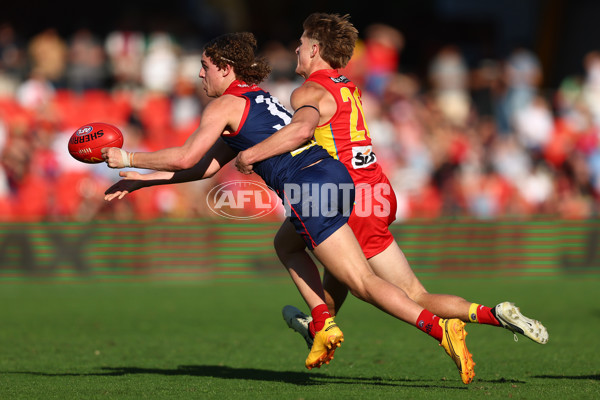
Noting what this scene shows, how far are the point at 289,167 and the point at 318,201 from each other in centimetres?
33

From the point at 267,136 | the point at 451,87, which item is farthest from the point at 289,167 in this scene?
the point at 451,87

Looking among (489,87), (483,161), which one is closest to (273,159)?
(483,161)

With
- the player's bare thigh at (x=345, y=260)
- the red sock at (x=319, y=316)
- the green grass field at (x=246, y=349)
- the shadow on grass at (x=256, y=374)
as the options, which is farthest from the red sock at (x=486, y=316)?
the red sock at (x=319, y=316)

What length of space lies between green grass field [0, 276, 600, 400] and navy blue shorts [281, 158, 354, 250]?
104 cm

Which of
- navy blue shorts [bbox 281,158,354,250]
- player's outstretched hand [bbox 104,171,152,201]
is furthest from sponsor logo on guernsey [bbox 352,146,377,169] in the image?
player's outstretched hand [bbox 104,171,152,201]

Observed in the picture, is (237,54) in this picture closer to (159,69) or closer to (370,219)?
(370,219)

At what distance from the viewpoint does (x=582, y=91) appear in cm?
1730

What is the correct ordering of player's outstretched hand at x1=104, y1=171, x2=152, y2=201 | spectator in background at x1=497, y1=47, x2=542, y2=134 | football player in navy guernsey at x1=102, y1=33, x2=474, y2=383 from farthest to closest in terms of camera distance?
spectator in background at x1=497, y1=47, x2=542, y2=134 < player's outstretched hand at x1=104, y1=171, x2=152, y2=201 < football player in navy guernsey at x1=102, y1=33, x2=474, y2=383

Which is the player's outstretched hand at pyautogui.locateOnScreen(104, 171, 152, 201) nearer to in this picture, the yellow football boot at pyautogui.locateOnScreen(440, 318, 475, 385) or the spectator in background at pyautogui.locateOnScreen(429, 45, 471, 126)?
the yellow football boot at pyautogui.locateOnScreen(440, 318, 475, 385)

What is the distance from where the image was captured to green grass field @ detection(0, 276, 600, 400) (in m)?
5.98

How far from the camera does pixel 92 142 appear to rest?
6.11m

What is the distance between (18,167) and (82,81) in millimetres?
2734

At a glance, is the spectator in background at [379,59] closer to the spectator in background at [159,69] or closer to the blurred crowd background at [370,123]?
the blurred crowd background at [370,123]

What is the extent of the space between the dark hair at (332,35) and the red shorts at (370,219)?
0.89 m
